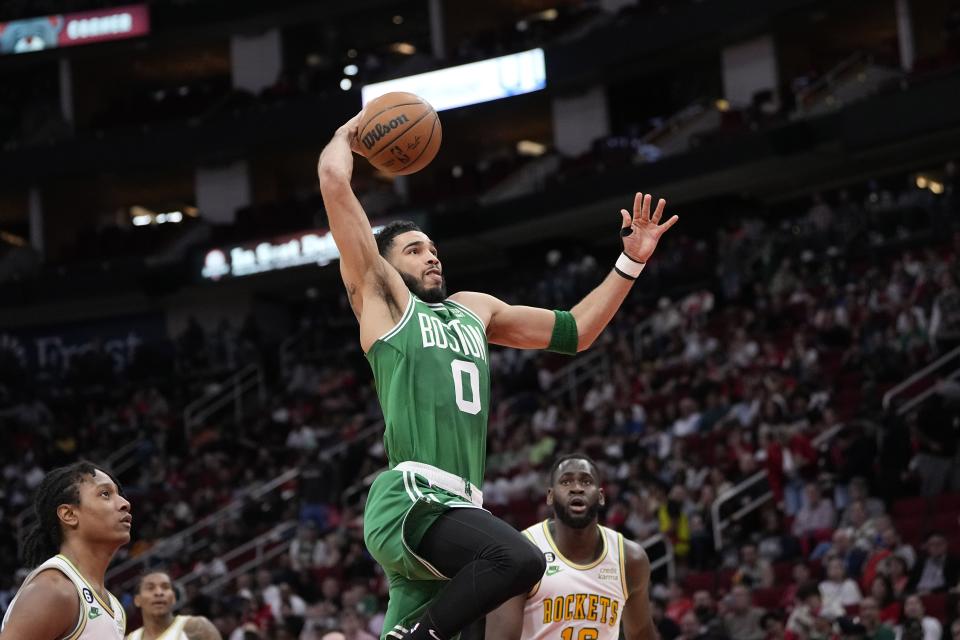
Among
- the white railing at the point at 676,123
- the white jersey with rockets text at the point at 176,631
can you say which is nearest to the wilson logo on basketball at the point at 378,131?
the white jersey with rockets text at the point at 176,631

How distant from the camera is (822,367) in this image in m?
19.6

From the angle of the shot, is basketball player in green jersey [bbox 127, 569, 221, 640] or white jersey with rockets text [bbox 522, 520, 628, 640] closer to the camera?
white jersey with rockets text [bbox 522, 520, 628, 640]

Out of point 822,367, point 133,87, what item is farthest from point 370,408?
point 133,87

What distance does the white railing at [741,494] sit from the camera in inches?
650

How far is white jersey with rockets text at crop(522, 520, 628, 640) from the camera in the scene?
770cm

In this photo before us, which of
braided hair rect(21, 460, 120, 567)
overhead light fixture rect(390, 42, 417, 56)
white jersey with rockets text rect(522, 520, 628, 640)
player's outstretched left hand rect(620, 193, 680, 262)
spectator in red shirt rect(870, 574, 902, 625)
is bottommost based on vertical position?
spectator in red shirt rect(870, 574, 902, 625)

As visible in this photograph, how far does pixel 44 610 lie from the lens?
5418mm

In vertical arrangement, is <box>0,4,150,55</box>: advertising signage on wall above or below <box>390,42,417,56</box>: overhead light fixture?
above

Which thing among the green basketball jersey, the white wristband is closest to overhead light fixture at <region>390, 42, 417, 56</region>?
the white wristband

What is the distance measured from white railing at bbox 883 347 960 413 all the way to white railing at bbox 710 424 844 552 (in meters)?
0.86

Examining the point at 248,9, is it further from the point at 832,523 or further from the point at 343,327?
the point at 832,523

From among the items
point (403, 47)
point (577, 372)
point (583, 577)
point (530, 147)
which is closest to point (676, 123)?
point (577, 372)

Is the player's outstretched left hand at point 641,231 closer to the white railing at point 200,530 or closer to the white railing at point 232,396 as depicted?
the white railing at point 200,530

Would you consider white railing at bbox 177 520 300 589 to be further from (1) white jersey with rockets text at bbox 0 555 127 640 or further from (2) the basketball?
(2) the basketball
